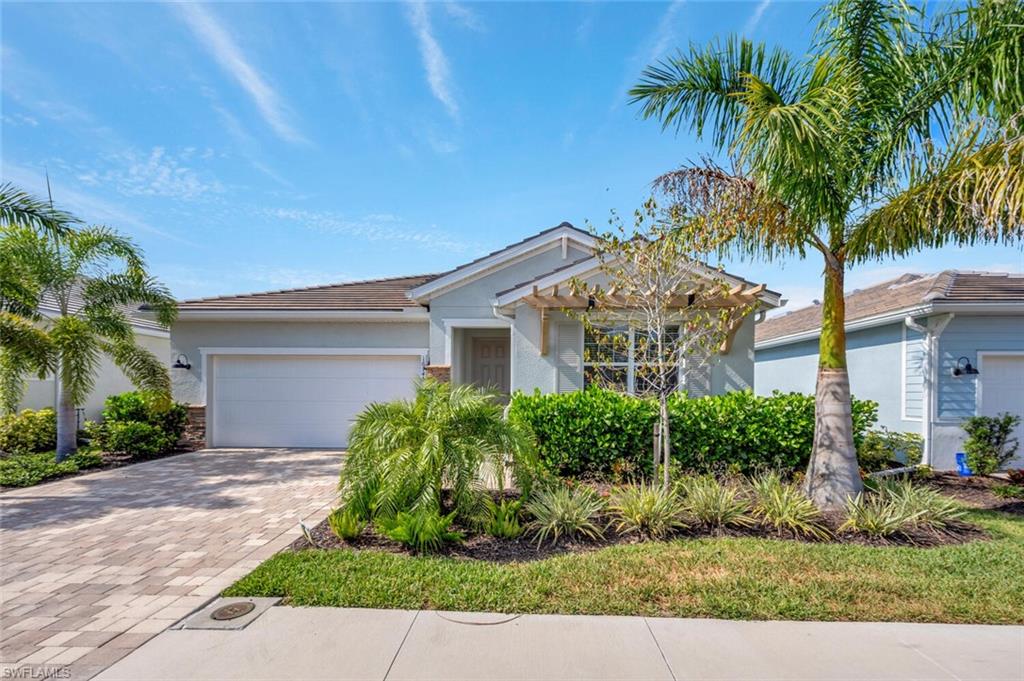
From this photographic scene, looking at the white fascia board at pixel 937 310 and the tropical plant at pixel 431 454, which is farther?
the white fascia board at pixel 937 310

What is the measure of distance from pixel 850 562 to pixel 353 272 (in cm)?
1466

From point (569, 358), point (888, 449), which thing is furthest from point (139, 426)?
point (888, 449)

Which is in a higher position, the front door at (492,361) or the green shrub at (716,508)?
the front door at (492,361)

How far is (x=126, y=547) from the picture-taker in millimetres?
5387

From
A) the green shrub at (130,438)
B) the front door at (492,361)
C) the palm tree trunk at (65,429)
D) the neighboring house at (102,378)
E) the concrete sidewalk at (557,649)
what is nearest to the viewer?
the concrete sidewalk at (557,649)

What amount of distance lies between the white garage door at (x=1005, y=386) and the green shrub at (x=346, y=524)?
13.0 metres

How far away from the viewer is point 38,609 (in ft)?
12.9

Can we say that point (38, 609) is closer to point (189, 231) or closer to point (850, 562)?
point (850, 562)

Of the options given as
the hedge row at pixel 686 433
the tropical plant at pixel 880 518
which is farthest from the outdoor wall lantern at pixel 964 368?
the tropical plant at pixel 880 518

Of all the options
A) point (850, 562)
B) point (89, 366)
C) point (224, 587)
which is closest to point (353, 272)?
point (89, 366)

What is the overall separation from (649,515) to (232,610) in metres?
4.32

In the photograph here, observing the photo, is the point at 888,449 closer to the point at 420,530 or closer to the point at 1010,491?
the point at 1010,491

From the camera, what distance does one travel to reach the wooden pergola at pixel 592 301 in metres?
8.55

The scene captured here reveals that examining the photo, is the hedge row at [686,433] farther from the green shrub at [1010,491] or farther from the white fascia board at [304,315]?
the white fascia board at [304,315]
